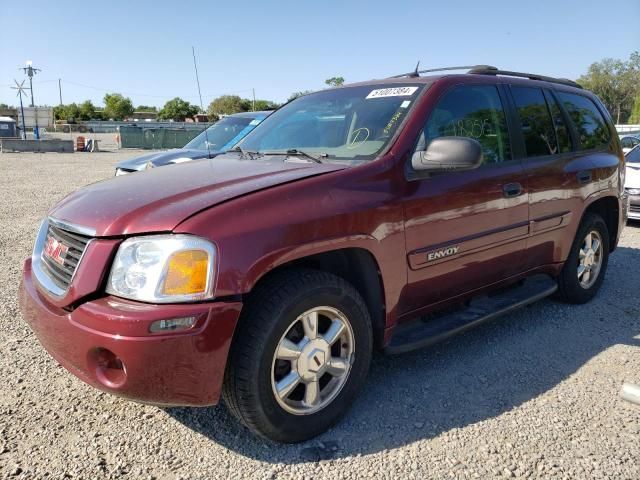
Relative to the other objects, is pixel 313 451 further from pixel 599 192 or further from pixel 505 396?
pixel 599 192

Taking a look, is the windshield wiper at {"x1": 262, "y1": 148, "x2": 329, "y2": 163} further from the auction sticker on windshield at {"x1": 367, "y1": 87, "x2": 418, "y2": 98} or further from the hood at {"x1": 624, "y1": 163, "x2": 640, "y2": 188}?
the hood at {"x1": 624, "y1": 163, "x2": 640, "y2": 188}

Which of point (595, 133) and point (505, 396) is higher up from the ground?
point (595, 133)

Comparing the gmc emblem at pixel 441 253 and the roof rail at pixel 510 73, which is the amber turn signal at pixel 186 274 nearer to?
the gmc emblem at pixel 441 253

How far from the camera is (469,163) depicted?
2.83 m

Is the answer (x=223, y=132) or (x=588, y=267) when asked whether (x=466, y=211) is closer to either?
(x=588, y=267)

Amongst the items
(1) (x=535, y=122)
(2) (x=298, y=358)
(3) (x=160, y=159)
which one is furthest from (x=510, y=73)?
(3) (x=160, y=159)

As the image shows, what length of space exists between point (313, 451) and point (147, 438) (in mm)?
836

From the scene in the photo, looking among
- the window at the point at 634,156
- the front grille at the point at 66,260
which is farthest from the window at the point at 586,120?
the window at the point at 634,156

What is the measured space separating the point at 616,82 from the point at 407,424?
279 feet

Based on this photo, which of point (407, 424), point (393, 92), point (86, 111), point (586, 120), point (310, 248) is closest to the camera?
point (310, 248)

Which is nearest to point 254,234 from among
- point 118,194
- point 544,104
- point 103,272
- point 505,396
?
point 103,272

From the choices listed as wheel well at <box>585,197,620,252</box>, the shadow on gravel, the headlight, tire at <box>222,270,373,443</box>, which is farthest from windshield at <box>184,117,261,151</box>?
the headlight

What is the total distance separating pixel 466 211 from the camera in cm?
318

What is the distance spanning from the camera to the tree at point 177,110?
302 feet
